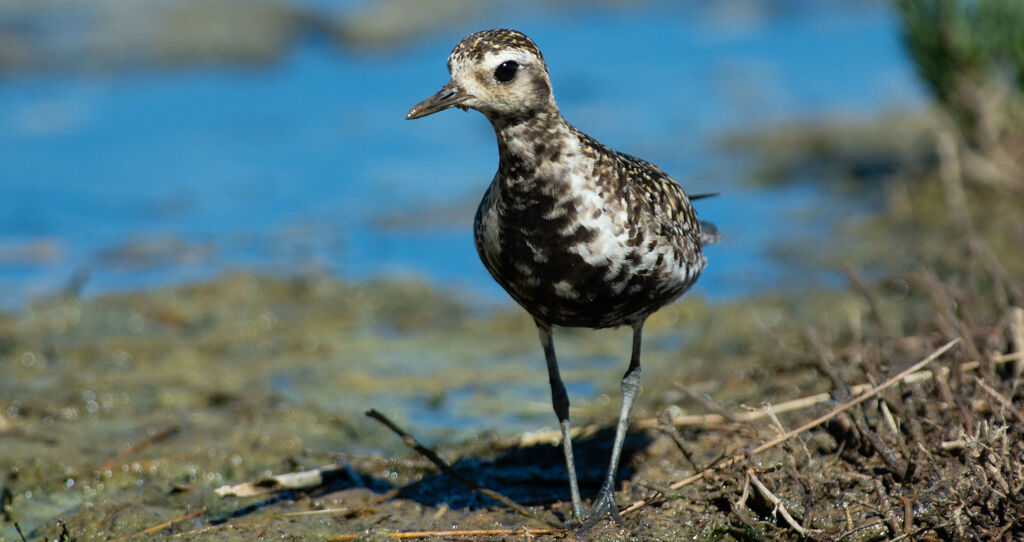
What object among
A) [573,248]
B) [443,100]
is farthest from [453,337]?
[443,100]

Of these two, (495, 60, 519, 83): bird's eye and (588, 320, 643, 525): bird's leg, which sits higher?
(495, 60, 519, 83): bird's eye

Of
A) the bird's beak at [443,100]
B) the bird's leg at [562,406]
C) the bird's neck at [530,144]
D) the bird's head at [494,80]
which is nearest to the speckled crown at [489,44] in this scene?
the bird's head at [494,80]

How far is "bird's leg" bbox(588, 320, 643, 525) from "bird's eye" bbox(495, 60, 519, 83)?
43.9 inches

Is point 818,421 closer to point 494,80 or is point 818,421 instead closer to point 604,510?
point 604,510

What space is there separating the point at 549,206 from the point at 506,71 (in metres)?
0.48

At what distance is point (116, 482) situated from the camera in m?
5.06

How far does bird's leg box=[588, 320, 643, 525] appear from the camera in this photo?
436 cm

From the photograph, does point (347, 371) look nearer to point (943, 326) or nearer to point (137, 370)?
point (137, 370)

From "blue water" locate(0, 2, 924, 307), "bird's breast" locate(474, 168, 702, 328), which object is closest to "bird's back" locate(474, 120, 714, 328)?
"bird's breast" locate(474, 168, 702, 328)

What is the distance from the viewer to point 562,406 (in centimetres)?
461

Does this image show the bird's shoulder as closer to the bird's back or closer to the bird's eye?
the bird's back

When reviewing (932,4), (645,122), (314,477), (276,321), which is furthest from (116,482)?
(645,122)

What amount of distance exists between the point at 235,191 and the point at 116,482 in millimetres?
5549

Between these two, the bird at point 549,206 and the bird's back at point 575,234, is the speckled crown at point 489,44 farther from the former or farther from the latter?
the bird's back at point 575,234
